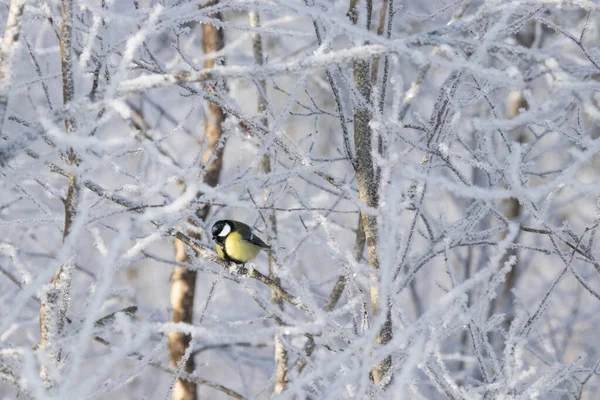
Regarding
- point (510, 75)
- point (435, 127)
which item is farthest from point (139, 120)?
point (510, 75)

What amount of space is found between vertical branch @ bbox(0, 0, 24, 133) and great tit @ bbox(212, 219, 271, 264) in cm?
238

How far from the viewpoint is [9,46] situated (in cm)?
147

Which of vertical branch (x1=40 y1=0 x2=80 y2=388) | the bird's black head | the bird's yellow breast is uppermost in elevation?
the bird's black head

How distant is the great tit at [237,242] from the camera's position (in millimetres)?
3848

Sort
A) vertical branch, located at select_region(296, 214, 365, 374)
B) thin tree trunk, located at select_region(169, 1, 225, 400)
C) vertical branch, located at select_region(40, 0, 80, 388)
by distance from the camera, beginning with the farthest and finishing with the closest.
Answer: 1. thin tree trunk, located at select_region(169, 1, 225, 400)
2. vertical branch, located at select_region(296, 214, 365, 374)
3. vertical branch, located at select_region(40, 0, 80, 388)

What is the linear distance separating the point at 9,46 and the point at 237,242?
2.50 metres

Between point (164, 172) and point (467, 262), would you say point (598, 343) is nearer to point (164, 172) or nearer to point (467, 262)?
point (467, 262)

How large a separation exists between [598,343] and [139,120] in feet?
20.0

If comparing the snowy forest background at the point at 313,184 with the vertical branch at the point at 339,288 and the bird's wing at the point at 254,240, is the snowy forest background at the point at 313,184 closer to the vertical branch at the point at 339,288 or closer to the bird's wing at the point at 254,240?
the vertical branch at the point at 339,288

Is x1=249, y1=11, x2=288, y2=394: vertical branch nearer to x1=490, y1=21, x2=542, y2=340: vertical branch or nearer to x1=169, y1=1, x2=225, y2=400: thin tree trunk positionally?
x1=169, y1=1, x2=225, y2=400: thin tree trunk

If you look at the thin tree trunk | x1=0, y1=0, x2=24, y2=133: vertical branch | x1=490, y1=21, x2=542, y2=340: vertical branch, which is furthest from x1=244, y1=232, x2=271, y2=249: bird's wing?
x1=490, y1=21, x2=542, y2=340: vertical branch

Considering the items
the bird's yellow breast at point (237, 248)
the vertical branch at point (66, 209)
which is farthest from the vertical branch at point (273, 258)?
the vertical branch at point (66, 209)

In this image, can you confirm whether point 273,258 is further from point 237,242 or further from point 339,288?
point 237,242

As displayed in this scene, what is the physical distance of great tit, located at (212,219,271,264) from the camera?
3.85 m
